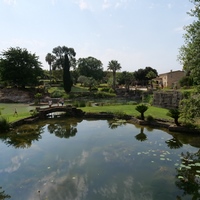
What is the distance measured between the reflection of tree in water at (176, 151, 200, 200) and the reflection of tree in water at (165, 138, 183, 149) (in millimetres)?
2170

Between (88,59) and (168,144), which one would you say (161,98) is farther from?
(88,59)

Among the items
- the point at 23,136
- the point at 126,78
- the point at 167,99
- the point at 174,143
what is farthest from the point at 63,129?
the point at 126,78

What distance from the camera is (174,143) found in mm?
16859

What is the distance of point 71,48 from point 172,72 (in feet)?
110

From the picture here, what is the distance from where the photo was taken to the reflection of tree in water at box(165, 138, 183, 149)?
16.1 meters

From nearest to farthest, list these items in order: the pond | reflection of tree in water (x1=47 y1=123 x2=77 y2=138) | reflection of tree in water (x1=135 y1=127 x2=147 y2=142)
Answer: the pond < reflection of tree in water (x1=135 y1=127 x2=147 y2=142) < reflection of tree in water (x1=47 y1=123 x2=77 y2=138)

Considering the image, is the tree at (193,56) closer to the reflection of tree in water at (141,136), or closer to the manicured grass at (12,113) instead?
the reflection of tree in water at (141,136)

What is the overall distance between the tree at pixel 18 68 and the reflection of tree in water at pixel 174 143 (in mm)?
40647

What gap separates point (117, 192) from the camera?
9.71 m

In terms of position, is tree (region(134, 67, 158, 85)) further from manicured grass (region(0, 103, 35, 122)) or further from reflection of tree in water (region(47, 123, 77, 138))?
reflection of tree in water (region(47, 123, 77, 138))

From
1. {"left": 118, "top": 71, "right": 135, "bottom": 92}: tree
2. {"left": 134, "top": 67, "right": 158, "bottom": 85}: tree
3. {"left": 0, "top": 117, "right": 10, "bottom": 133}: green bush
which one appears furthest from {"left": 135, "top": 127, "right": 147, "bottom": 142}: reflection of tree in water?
{"left": 134, "top": 67, "right": 158, "bottom": 85}: tree

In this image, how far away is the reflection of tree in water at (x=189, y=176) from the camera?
9.63m

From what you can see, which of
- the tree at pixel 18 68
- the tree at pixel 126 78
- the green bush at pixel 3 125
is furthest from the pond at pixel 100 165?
the tree at pixel 126 78

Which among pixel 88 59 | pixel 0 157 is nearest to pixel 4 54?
pixel 88 59
